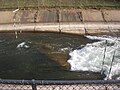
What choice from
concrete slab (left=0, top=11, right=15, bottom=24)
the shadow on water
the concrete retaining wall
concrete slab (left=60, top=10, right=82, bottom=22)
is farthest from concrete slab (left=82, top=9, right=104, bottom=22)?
concrete slab (left=0, top=11, right=15, bottom=24)

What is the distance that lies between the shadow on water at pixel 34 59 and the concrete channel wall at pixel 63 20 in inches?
13.9

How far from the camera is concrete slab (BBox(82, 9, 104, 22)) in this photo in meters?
10.3

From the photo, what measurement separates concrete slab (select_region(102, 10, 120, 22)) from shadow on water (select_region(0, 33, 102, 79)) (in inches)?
63.1

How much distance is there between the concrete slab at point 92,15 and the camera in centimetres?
1026

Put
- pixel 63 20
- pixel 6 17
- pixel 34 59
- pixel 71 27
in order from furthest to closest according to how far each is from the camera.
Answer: pixel 6 17 < pixel 63 20 < pixel 71 27 < pixel 34 59

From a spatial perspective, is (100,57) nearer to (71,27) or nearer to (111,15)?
(71,27)

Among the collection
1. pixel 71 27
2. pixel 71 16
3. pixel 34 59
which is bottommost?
pixel 34 59

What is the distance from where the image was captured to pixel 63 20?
1017 centimetres

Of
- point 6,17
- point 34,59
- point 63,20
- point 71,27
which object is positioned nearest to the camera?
point 34,59

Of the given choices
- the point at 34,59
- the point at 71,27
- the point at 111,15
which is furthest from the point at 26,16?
the point at 111,15

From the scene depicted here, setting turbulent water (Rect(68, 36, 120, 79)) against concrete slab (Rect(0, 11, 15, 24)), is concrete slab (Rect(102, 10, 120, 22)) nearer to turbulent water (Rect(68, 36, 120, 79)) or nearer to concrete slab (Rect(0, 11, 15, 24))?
turbulent water (Rect(68, 36, 120, 79))

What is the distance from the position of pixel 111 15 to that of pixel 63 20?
172 centimetres

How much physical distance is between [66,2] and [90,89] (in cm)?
700

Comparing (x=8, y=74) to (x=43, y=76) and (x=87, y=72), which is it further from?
(x=87, y=72)
